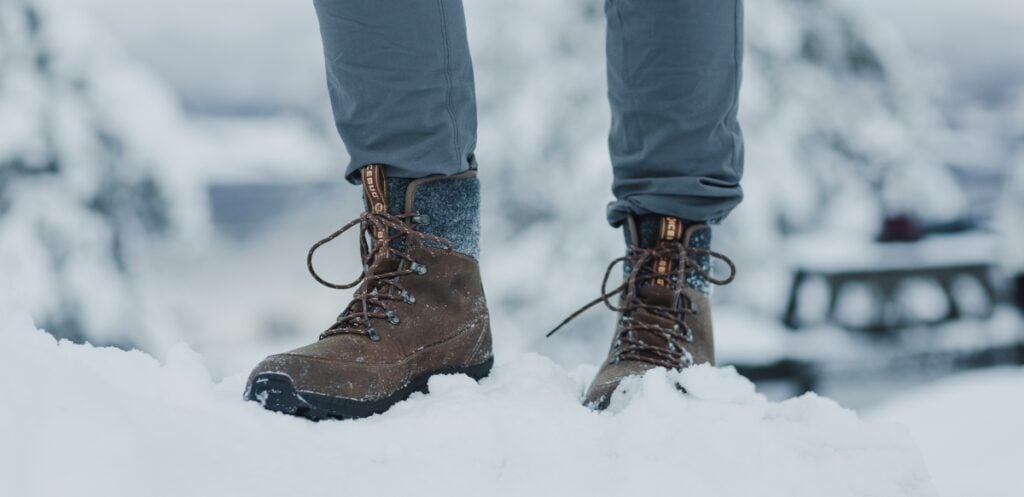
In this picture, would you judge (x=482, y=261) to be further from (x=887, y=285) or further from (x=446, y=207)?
(x=446, y=207)

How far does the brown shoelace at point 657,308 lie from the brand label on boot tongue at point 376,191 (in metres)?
0.35

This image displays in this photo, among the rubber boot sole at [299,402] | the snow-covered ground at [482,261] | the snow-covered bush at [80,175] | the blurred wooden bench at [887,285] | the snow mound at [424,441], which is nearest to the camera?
the snow mound at [424,441]

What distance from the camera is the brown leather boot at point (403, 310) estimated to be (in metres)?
1.14

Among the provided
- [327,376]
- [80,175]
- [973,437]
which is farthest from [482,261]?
[327,376]

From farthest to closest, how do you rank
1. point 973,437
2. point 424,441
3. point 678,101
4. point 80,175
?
point 80,175, point 973,437, point 678,101, point 424,441

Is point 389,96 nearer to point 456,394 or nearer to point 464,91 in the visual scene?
point 464,91

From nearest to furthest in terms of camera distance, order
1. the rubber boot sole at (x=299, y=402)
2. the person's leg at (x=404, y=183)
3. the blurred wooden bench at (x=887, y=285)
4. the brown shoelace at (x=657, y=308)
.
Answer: the rubber boot sole at (x=299, y=402) → the person's leg at (x=404, y=183) → the brown shoelace at (x=657, y=308) → the blurred wooden bench at (x=887, y=285)

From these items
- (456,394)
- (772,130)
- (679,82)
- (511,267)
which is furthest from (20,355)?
(772,130)

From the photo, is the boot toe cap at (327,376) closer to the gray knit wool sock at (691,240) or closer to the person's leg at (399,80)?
the person's leg at (399,80)

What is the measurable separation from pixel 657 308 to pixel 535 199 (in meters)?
5.56

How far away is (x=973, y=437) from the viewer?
2.27 m

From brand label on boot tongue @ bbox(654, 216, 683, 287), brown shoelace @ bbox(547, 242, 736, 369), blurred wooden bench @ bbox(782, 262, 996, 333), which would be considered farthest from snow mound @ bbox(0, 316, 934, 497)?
blurred wooden bench @ bbox(782, 262, 996, 333)

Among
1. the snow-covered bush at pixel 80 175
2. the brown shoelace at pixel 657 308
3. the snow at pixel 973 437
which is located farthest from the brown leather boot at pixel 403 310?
the snow-covered bush at pixel 80 175

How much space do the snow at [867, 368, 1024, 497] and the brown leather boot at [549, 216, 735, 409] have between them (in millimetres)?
310
